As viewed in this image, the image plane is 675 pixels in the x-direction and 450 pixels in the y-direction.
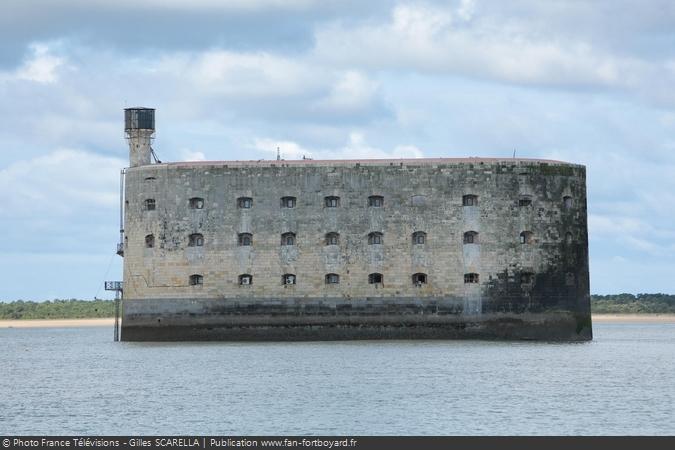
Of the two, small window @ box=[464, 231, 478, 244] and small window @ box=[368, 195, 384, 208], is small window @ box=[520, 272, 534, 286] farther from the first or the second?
small window @ box=[368, 195, 384, 208]

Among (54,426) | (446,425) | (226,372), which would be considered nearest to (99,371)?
(226,372)

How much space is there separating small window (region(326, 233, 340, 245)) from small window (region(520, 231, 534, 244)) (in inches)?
265

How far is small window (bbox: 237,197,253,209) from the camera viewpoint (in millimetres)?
56031

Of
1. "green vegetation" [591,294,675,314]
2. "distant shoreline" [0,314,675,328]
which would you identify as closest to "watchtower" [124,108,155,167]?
"distant shoreline" [0,314,675,328]

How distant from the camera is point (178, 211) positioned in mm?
56406

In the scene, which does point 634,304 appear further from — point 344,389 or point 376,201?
point 344,389

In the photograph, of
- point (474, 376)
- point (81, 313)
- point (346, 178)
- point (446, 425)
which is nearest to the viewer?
point (446, 425)

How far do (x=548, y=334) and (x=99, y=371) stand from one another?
1728cm

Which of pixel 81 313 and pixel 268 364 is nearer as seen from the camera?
pixel 268 364

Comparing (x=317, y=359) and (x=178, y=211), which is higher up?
(x=178, y=211)

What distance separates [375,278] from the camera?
2185 inches

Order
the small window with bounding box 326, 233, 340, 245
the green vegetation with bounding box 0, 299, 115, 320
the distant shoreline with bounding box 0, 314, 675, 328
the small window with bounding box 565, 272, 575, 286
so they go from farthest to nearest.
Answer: the green vegetation with bounding box 0, 299, 115, 320, the distant shoreline with bounding box 0, 314, 675, 328, the small window with bounding box 565, 272, 575, 286, the small window with bounding box 326, 233, 340, 245

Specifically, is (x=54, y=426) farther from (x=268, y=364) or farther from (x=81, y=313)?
(x=81, y=313)
